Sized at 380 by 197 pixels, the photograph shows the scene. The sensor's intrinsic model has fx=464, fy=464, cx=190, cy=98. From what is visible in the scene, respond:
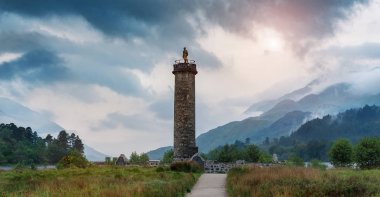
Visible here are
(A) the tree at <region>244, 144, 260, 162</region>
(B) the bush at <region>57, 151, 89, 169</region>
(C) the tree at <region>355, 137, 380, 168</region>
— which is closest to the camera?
(B) the bush at <region>57, 151, 89, 169</region>

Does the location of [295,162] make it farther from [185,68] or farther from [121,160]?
[185,68]

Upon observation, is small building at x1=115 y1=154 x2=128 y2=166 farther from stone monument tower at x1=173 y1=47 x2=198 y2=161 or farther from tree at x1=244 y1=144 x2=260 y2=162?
tree at x1=244 y1=144 x2=260 y2=162

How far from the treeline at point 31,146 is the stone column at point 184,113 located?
4724 cm

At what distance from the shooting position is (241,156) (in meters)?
96.3

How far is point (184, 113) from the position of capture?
5875 centimetres

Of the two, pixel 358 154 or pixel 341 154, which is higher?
pixel 341 154

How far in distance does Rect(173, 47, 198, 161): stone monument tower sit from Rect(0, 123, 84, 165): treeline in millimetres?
47240

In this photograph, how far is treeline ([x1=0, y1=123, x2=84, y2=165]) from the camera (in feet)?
380

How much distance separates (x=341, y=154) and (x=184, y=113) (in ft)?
94.0

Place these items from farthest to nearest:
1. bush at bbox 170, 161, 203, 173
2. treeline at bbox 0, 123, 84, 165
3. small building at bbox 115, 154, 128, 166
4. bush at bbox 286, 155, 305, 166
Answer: treeline at bbox 0, 123, 84, 165 < bush at bbox 286, 155, 305, 166 < small building at bbox 115, 154, 128, 166 < bush at bbox 170, 161, 203, 173

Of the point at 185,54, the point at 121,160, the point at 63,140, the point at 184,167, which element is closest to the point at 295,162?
the point at 121,160

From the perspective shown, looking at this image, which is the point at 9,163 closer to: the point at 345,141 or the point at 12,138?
the point at 12,138

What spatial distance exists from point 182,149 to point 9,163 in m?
70.3

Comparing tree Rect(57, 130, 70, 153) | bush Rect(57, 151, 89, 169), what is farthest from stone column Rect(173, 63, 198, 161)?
tree Rect(57, 130, 70, 153)
